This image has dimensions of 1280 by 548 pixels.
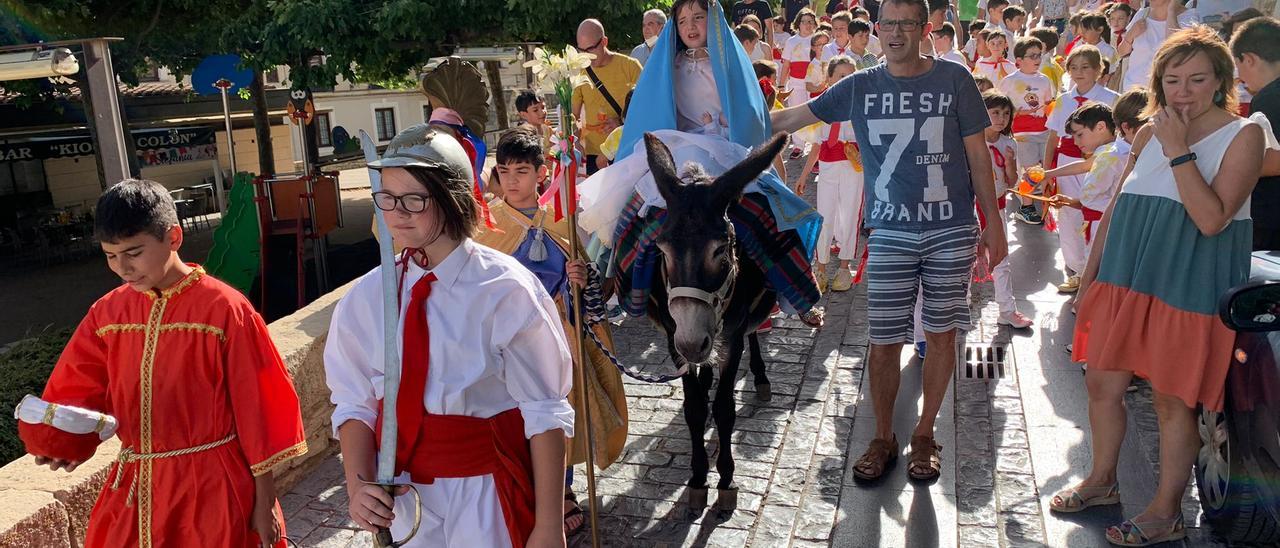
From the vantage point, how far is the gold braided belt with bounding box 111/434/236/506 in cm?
314

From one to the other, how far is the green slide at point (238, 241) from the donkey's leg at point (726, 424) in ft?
30.5

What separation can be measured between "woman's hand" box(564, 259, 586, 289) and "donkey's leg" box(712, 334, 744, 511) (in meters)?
1.00

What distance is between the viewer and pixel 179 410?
3129mm

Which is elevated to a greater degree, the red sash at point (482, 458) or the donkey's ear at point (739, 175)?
the donkey's ear at point (739, 175)

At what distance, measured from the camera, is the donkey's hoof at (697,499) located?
4.70m

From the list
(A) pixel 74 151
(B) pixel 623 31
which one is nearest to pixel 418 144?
(B) pixel 623 31

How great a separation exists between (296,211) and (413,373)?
1089 cm

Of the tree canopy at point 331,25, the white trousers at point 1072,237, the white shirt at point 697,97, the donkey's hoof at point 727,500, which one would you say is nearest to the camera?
the donkey's hoof at point 727,500

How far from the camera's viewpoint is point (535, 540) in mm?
2479

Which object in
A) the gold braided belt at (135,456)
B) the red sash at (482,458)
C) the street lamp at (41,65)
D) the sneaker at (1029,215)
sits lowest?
the sneaker at (1029,215)

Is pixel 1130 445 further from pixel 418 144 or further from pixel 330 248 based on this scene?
pixel 330 248

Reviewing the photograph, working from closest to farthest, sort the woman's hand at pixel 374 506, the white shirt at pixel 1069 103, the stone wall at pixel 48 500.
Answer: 1. the woman's hand at pixel 374 506
2. the stone wall at pixel 48 500
3. the white shirt at pixel 1069 103

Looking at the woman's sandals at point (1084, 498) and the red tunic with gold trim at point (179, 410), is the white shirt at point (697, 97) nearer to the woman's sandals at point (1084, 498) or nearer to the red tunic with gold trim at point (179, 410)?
the woman's sandals at point (1084, 498)

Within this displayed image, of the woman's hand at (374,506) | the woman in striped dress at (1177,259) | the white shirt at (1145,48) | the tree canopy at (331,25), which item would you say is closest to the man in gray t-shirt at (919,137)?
the woman in striped dress at (1177,259)
